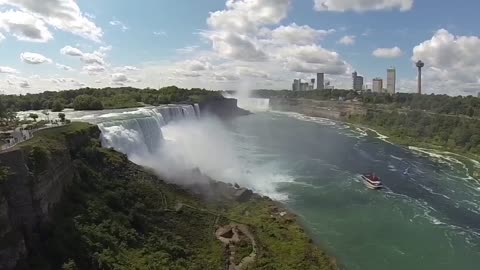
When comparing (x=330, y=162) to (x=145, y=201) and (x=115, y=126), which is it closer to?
(x=115, y=126)

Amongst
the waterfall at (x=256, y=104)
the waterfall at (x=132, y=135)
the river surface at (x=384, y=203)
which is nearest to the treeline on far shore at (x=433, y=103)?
the waterfall at (x=256, y=104)

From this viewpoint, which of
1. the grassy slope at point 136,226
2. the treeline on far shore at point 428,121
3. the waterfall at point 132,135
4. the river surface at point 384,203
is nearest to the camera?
the grassy slope at point 136,226

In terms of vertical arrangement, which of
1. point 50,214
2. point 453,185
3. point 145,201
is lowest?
point 453,185

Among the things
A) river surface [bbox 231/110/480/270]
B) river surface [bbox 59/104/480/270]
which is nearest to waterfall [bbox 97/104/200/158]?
river surface [bbox 59/104/480/270]

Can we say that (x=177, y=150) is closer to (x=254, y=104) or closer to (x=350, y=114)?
(x=350, y=114)

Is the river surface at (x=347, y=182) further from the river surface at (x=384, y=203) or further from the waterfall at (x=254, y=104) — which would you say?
the waterfall at (x=254, y=104)

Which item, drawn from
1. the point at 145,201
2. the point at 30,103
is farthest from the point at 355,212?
the point at 30,103
